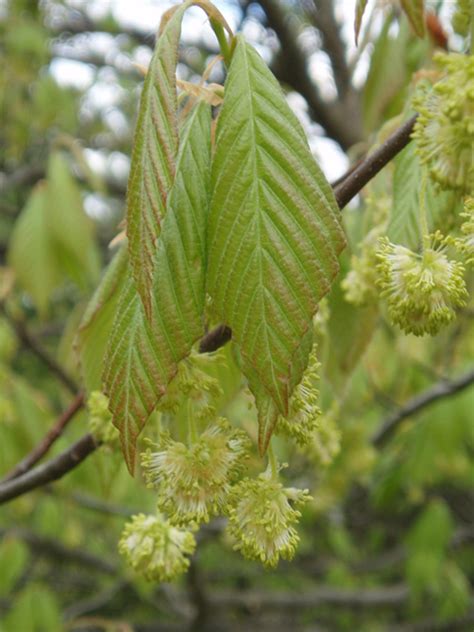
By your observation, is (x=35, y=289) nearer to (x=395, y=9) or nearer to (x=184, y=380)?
(x=395, y=9)

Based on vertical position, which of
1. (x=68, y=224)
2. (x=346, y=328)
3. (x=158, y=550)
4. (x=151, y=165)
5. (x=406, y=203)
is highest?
(x=151, y=165)

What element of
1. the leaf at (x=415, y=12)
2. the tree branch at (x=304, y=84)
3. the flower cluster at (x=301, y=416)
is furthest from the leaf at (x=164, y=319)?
the tree branch at (x=304, y=84)

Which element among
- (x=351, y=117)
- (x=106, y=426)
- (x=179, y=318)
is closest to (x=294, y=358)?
(x=179, y=318)

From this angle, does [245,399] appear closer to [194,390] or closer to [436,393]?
[194,390]

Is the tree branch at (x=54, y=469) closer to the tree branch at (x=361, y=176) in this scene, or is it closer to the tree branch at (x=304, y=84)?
the tree branch at (x=361, y=176)

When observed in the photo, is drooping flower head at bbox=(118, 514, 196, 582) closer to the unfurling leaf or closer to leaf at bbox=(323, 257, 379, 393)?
leaf at bbox=(323, 257, 379, 393)

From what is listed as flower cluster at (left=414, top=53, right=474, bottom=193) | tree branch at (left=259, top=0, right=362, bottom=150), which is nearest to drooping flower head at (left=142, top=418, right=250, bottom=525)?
flower cluster at (left=414, top=53, right=474, bottom=193)

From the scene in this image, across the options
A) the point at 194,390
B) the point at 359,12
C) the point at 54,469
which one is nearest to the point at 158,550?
the point at 54,469
